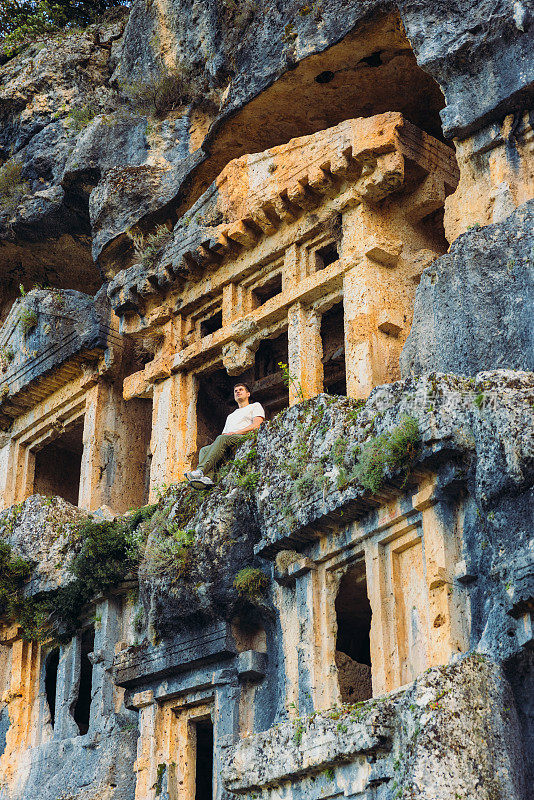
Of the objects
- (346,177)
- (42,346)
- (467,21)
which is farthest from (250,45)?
(42,346)

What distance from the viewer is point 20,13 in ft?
85.1

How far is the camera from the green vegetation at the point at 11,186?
22953 millimetres

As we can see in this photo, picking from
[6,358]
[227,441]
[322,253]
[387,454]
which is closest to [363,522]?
[387,454]

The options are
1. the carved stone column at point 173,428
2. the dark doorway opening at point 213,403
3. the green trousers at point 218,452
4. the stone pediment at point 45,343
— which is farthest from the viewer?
the stone pediment at point 45,343

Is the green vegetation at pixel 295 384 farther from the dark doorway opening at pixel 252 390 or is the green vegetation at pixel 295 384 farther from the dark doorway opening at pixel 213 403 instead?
the dark doorway opening at pixel 213 403

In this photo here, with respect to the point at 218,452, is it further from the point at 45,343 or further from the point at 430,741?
the point at 45,343

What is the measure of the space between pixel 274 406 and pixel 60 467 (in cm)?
529

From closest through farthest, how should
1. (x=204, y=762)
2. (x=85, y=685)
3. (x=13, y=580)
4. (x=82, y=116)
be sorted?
(x=204, y=762) < (x=13, y=580) < (x=85, y=685) < (x=82, y=116)

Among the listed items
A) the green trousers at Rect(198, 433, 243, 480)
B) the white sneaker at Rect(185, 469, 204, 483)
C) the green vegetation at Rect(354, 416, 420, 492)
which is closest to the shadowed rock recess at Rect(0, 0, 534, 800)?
the green vegetation at Rect(354, 416, 420, 492)

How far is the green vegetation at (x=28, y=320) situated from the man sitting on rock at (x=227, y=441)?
764 centimetres

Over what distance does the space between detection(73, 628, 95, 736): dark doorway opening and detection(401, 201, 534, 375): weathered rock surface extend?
6570 mm

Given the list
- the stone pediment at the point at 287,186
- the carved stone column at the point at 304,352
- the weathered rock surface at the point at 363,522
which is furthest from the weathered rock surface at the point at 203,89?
the weathered rock surface at the point at 363,522

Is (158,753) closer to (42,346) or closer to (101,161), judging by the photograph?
(42,346)

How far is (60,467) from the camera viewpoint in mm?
23047
